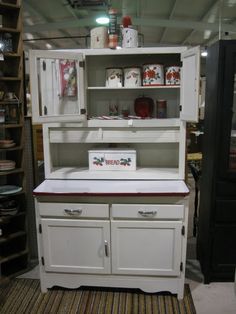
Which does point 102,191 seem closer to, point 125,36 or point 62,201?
point 62,201

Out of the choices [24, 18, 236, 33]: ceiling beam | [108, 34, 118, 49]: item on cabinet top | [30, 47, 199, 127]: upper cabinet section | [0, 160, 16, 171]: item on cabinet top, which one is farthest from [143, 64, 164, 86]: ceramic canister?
[24, 18, 236, 33]: ceiling beam

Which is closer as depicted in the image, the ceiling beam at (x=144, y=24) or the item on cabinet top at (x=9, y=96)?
the item on cabinet top at (x=9, y=96)

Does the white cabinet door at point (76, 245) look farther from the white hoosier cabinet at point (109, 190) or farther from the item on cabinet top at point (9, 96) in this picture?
the item on cabinet top at point (9, 96)

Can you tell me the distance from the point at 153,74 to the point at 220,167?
2.82ft

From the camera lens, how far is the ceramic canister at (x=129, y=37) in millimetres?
2252

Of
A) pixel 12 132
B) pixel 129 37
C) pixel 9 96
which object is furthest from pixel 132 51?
pixel 12 132

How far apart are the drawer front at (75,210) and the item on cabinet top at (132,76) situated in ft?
3.16

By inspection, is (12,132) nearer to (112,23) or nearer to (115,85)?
(115,85)

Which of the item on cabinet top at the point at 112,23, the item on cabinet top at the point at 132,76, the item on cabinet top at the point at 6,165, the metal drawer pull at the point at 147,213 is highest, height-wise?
the item on cabinet top at the point at 112,23

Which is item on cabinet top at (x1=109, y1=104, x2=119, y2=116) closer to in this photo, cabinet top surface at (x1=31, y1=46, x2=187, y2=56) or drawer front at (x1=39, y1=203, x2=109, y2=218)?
cabinet top surface at (x1=31, y1=46, x2=187, y2=56)

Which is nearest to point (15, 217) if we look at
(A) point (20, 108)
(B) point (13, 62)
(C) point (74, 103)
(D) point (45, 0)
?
(A) point (20, 108)

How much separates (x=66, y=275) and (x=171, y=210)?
3.06 feet

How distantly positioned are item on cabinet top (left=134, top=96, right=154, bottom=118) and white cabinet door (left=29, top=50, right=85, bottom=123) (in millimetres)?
467

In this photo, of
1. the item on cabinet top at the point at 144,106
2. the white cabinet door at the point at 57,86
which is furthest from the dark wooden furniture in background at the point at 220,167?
the white cabinet door at the point at 57,86
